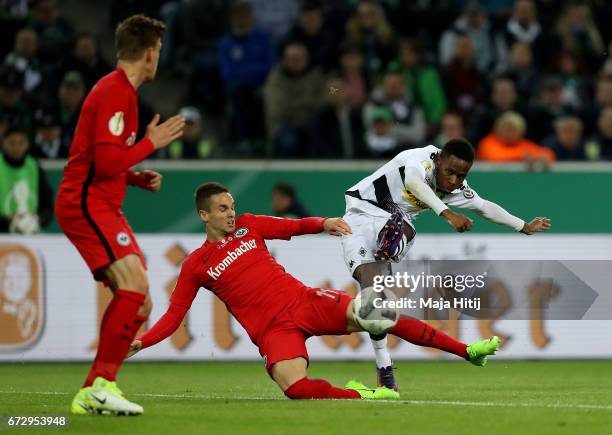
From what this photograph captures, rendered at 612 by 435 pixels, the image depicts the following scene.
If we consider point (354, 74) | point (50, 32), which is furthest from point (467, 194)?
point (50, 32)

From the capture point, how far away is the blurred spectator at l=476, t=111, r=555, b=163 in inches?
627

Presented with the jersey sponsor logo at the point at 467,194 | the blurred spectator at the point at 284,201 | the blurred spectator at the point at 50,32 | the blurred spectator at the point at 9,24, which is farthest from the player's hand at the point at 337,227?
the blurred spectator at the point at 9,24

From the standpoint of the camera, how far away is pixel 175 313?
9.12 m

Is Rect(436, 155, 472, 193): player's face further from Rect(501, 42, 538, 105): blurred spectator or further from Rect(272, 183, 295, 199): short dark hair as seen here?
Rect(501, 42, 538, 105): blurred spectator

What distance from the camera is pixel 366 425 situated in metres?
7.23

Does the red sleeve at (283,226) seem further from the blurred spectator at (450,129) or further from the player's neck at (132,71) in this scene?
the blurred spectator at (450,129)

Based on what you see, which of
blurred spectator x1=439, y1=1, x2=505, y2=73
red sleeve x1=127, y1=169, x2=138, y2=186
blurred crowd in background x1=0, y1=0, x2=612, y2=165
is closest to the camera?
red sleeve x1=127, y1=169, x2=138, y2=186

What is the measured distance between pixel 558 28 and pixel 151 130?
12.0m

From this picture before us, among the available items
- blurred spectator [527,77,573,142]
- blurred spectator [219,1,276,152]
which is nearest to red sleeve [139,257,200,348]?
blurred spectator [219,1,276,152]

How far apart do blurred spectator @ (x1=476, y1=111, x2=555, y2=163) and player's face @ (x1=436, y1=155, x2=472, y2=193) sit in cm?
628

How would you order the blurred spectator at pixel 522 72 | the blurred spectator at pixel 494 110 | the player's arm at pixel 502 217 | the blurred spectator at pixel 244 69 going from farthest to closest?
1. the blurred spectator at pixel 522 72
2. the blurred spectator at pixel 244 69
3. the blurred spectator at pixel 494 110
4. the player's arm at pixel 502 217

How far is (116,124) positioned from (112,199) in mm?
493

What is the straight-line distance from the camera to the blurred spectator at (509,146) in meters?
15.9

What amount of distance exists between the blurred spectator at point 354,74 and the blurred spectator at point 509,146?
1652mm
